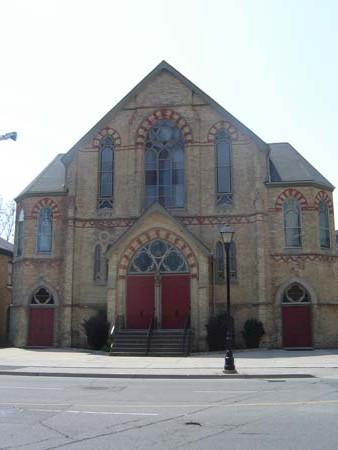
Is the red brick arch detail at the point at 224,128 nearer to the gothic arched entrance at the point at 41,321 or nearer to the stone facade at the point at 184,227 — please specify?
the stone facade at the point at 184,227

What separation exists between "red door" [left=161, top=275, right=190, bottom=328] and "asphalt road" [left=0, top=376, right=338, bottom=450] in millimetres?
13099

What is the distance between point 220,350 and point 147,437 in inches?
768

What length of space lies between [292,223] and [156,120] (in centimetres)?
933

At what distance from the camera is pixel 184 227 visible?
28875mm

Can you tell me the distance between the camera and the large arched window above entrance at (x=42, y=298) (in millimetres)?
30875

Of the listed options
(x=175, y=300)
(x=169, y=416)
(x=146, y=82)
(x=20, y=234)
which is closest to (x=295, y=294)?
(x=175, y=300)

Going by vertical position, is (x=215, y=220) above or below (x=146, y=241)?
above

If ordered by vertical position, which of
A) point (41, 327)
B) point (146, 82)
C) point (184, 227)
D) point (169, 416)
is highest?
point (146, 82)

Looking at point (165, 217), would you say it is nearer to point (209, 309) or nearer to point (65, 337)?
point (209, 309)

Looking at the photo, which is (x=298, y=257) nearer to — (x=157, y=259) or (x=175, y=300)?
(x=175, y=300)

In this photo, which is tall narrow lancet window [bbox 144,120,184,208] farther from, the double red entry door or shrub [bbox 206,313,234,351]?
shrub [bbox 206,313,234,351]

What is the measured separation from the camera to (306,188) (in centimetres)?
3016

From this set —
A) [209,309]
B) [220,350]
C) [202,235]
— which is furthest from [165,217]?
[220,350]

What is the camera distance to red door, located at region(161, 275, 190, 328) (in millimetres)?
28719
